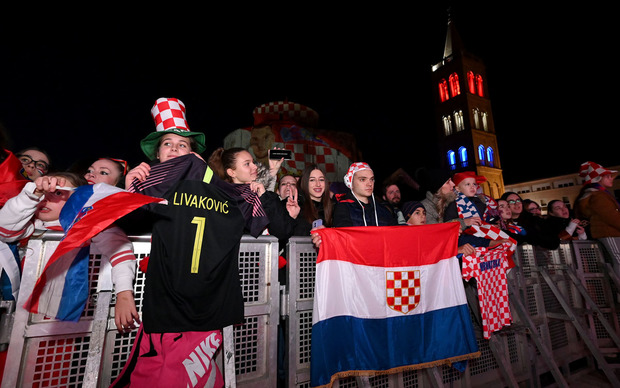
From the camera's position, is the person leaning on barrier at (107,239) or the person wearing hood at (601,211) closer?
the person leaning on barrier at (107,239)

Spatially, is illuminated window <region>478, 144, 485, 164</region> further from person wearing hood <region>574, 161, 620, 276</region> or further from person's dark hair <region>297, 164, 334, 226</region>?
person's dark hair <region>297, 164, 334, 226</region>

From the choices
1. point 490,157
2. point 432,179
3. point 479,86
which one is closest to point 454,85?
point 479,86

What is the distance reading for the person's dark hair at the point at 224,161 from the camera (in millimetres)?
2488

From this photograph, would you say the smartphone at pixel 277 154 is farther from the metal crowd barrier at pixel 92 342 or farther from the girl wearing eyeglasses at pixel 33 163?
the girl wearing eyeglasses at pixel 33 163

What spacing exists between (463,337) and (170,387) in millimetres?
2642

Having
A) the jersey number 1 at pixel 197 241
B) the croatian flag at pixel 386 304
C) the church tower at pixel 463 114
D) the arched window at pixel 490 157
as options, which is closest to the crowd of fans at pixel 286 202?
the jersey number 1 at pixel 197 241

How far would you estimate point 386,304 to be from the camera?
2.59 m

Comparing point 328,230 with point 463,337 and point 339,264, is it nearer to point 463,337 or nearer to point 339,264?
point 339,264

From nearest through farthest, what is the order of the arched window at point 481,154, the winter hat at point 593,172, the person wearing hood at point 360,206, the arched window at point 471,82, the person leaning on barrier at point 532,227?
1. the person wearing hood at point 360,206
2. the person leaning on barrier at point 532,227
3. the winter hat at point 593,172
4. the arched window at point 481,154
5. the arched window at point 471,82

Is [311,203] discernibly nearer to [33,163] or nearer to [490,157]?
[33,163]

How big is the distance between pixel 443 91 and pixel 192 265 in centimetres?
4477

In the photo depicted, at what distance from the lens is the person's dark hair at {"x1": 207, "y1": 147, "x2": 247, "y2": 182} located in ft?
8.16

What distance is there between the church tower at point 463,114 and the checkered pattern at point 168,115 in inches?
1498

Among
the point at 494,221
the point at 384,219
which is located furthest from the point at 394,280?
the point at 494,221
